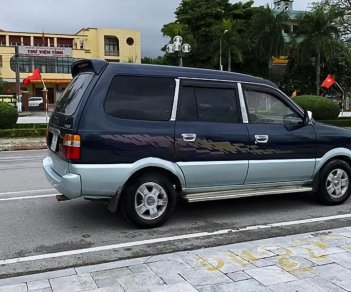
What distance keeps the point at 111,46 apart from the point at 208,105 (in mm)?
87884

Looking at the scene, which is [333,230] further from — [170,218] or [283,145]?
[170,218]

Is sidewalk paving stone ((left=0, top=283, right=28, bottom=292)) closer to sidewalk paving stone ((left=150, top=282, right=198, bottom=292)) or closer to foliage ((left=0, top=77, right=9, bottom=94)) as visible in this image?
sidewalk paving stone ((left=150, top=282, right=198, bottom=292))

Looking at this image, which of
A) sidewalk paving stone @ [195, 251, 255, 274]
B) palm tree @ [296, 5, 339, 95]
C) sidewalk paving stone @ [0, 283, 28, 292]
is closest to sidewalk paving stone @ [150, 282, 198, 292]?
sidewalk paving stone @ [195, 251, 255, 274]

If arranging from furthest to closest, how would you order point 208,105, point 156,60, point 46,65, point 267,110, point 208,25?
point 156,60
point 46,65
point 208,25
point 267,110
point 208,105

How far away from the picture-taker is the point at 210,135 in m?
6.05

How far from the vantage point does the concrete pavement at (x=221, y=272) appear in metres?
4.02

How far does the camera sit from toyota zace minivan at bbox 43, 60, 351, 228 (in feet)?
18.3

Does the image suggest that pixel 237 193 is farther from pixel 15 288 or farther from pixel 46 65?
pixel 46 65

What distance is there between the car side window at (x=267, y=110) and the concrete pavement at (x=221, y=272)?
6.61 feet

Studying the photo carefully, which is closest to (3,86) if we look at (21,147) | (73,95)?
(21,147)

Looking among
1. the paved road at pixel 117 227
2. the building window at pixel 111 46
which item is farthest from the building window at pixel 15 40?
the paved road at pixel 117 227

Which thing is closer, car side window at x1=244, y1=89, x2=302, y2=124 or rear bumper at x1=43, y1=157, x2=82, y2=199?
rear bumper at x1=43, y1=157, x2=82, y2=199

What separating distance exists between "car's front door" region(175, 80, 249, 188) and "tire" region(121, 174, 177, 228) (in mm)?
300

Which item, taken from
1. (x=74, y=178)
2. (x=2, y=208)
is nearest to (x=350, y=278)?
(x=74, y=178)
